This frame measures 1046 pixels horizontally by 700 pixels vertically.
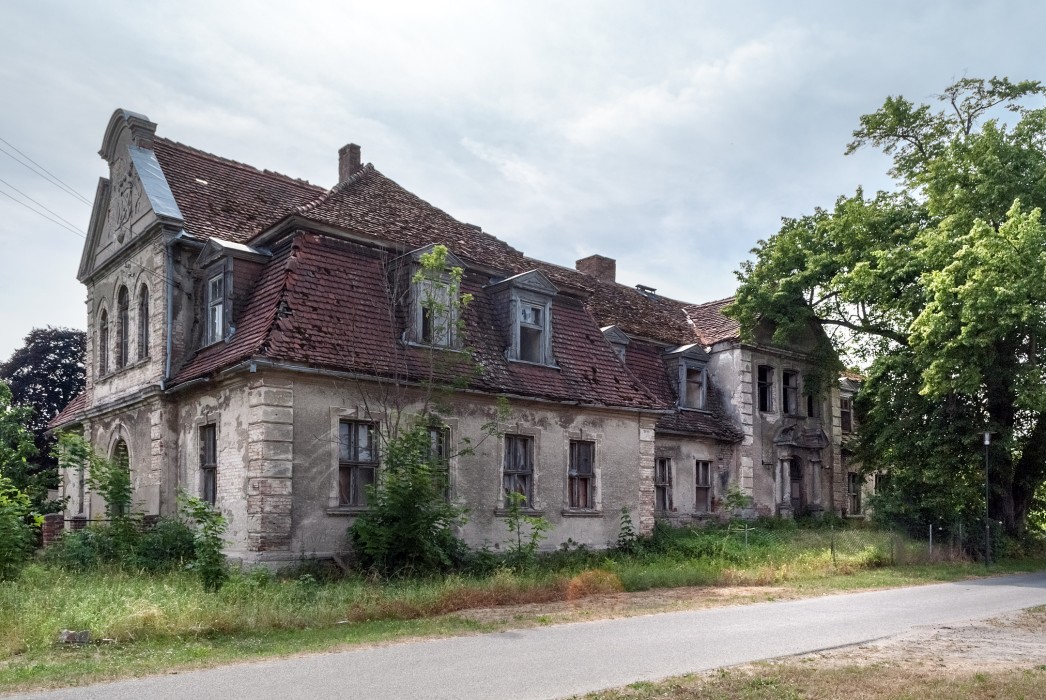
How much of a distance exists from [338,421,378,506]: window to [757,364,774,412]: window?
54.8ft

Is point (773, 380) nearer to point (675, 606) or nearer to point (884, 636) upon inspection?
point (675, 606)

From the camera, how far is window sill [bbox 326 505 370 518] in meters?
16.2

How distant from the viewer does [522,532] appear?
1903 centimetres

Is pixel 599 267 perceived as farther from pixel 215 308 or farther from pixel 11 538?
pixel 11 538

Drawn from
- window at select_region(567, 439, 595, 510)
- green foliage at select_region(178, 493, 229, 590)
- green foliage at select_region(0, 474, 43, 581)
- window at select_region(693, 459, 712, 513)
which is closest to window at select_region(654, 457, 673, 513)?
window at select_region(693, 459, 712, 513)

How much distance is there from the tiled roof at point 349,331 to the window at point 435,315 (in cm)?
37

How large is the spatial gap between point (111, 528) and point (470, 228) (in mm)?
10586

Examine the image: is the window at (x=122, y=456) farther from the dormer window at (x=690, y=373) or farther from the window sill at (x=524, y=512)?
the dormer window at (x=690, y=373)

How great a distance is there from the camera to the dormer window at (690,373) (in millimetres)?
28000

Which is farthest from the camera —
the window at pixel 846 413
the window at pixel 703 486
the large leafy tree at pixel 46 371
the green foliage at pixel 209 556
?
the large leafy tree at pixel 46 371

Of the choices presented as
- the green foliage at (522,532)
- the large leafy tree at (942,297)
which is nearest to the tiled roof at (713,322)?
the large leafy tree at (942,297)

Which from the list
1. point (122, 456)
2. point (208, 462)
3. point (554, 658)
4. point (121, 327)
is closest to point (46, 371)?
point (121, 327)

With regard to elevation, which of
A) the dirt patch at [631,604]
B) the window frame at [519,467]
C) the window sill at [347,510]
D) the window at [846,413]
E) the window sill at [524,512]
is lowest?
the dirt patch at [631,604]

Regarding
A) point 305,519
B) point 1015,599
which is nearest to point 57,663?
point 305,519
